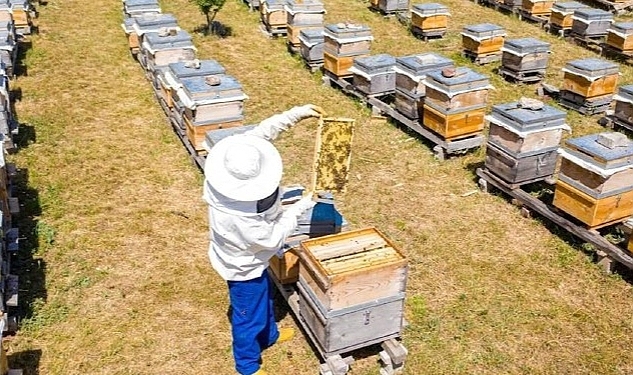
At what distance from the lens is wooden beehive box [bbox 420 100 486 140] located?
805 cm

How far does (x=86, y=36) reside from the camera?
1355cm

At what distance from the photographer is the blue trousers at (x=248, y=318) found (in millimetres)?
4562

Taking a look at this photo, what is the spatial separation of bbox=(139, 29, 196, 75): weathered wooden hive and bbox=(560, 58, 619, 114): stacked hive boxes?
19.8 feet

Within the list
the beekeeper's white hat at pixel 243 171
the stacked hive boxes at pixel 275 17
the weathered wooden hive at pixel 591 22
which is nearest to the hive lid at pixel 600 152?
the beekeeper's white hat at pixel 243 171

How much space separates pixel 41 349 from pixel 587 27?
11.9 metres

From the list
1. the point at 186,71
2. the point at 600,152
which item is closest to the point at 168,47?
the point at 186,71

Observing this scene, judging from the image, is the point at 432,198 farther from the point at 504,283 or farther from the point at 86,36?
the point at 86,36

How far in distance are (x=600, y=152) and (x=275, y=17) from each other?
904cm

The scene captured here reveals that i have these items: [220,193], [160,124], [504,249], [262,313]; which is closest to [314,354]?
[262,313]

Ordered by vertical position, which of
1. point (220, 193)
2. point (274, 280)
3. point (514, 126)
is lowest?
point (274, 280)

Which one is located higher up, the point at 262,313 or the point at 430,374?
the point at 262,313

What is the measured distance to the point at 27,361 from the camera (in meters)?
4.98

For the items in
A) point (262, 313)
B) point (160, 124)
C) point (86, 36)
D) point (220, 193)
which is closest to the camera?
point (220, 193)

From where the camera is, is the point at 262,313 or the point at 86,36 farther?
the point at 86,36
